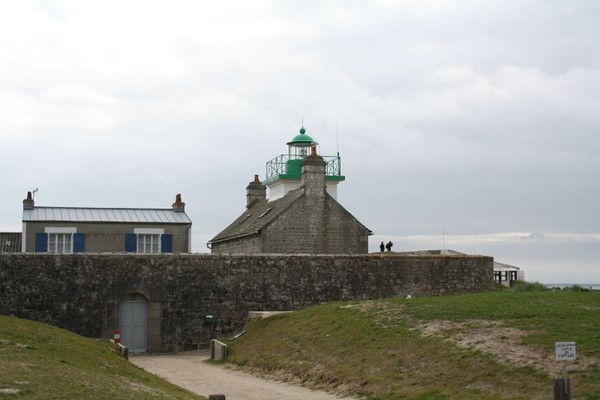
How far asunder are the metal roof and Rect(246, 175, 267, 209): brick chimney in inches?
296

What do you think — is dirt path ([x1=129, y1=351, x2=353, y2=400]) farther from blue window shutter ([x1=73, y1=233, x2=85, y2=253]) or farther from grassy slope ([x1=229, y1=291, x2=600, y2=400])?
blue window shutter ([x1=73, y1=233, x2=85, y2=253])

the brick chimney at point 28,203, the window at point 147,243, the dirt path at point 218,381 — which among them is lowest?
the dirt path at point 218,381

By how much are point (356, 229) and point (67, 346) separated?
23281mm

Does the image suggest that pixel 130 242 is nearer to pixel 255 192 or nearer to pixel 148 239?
pixel 148 239

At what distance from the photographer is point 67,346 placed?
20.9 m

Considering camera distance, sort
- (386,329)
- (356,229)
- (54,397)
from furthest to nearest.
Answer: (356,229), (386,329), (54,397)

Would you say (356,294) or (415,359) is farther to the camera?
(356,294)

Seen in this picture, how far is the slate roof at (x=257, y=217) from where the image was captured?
4181cm

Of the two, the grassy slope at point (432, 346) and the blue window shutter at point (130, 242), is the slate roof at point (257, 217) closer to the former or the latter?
the blue window shutter at point (130, 242)

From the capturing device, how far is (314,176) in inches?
1657

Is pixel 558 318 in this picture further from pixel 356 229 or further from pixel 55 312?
pixel 356 229

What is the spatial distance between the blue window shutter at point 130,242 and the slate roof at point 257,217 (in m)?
4.94

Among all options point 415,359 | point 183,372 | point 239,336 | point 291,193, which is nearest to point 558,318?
point 415,359

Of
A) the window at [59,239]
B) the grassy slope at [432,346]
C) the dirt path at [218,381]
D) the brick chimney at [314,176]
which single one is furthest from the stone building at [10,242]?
the grassy slope at [432,346]
